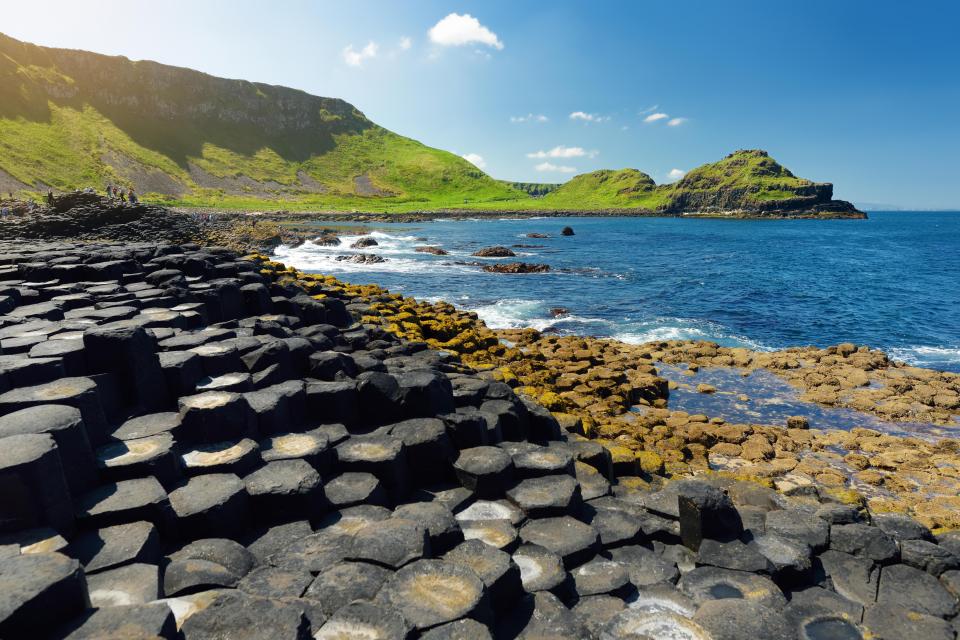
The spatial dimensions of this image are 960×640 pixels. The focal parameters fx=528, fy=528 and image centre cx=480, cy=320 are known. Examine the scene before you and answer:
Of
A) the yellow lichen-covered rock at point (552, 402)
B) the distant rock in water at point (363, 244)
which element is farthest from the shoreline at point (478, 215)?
the yellow lichen-covered rock at point (552, 402)

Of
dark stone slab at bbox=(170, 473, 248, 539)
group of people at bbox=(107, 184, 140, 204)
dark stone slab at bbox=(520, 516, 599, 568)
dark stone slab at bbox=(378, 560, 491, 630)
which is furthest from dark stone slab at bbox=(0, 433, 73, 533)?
group of people at bbox=(107, 184, 140, 204)

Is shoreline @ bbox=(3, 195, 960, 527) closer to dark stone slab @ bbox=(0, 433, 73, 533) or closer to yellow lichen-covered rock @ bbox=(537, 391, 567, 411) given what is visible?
yellow lichen-covered rock @ bbox=(537, 391, 567, 411)

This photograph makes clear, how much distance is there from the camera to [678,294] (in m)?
32.2

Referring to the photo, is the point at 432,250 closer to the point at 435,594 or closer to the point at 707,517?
the point at 707,517

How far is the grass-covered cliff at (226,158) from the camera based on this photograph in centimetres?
11569

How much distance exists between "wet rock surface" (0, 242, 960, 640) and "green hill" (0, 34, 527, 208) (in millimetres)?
109844

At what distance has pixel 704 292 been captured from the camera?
109 feet

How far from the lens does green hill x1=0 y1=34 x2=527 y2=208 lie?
4471 inches

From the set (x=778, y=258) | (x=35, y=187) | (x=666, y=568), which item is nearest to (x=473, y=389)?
(x=666, y=568)

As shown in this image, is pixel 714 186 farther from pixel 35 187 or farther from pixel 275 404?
pixel 275 404

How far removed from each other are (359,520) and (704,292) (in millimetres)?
31981

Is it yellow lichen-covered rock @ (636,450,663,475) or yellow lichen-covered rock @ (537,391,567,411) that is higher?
yellow lichen-covered rock @ (537,391,567,411)

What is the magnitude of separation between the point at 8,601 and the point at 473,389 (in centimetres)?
610

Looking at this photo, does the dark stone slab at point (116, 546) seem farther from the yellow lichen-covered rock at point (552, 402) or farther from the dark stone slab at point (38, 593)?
the yellow lichen-covered rock at point (552, 402)
